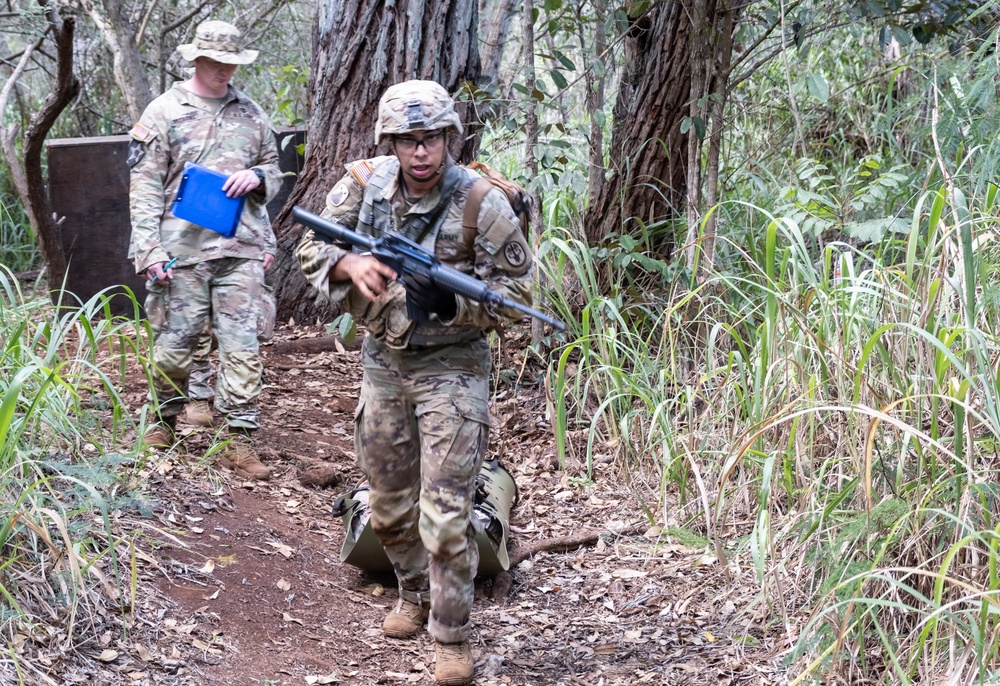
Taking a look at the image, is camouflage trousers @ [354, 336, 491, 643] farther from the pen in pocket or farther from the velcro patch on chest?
the pen in pocket

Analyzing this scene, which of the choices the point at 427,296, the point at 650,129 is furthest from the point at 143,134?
the point at 650,129

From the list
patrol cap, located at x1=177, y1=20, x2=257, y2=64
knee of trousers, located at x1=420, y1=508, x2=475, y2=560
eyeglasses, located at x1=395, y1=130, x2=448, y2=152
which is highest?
patrol cap, located at x1=177, y1=20, x2=257, y2=64

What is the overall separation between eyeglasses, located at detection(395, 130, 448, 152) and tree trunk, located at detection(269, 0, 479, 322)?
2.76 meters

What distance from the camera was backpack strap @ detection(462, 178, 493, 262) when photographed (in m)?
3.11

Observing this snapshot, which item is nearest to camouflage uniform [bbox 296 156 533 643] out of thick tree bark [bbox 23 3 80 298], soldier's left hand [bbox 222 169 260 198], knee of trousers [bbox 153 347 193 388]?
soldier's left hand [bbox 222 169 260 198]

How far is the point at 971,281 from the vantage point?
9.16ft

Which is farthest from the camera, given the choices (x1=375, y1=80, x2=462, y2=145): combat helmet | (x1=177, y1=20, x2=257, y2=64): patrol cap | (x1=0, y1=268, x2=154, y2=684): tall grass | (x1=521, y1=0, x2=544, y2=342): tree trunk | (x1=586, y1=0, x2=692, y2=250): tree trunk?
(x1=586, y1=0, x2=692, y2=250): tree trunk

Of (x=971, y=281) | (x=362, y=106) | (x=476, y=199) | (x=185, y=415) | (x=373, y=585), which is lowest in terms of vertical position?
(x=373, y=585)

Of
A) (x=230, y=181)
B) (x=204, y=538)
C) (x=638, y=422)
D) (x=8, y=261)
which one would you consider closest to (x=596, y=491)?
(x=638, y=422)

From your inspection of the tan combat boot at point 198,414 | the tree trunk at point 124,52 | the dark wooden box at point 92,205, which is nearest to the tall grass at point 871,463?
the tan combat boot at point 198,414

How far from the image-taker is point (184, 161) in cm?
455

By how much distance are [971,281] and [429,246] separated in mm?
1604

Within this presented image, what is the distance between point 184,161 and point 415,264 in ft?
6.65

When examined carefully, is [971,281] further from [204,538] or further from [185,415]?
[185,415]
